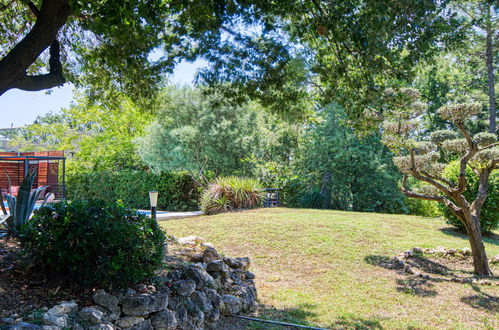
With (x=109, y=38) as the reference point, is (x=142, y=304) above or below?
below

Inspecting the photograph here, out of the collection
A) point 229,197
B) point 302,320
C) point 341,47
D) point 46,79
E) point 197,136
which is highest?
point 341,47

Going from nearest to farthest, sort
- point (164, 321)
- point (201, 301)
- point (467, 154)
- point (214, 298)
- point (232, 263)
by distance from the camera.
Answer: point (164, 321), point (201, 301), point (214, 298), point (232, 263), point (467, 154)

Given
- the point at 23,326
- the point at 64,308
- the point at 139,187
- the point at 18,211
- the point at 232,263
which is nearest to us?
the point at 23,326

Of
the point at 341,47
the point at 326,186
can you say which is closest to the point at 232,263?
the point at 341,47

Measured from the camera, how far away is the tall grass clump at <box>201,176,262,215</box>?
12.8m

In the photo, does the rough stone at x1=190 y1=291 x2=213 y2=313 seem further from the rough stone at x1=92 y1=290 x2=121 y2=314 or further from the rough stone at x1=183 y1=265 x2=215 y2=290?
the rough stone at x1=92 y1=290 x2=121 y2=314

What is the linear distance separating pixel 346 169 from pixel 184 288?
44.4ft

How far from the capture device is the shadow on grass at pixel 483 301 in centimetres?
534

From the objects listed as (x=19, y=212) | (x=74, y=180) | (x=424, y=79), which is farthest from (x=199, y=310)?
(x=424, y=79)

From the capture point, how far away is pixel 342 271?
6832 millimetres

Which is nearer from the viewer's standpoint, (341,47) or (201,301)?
(201,301)

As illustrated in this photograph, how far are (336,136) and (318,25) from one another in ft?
38.2

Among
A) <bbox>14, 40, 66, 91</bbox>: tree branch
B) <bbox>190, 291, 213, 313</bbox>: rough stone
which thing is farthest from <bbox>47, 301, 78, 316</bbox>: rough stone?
<bbox>14, 40, 66, 91</bbox>: tree branch

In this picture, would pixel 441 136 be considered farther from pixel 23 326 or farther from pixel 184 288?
pixel 23 326
